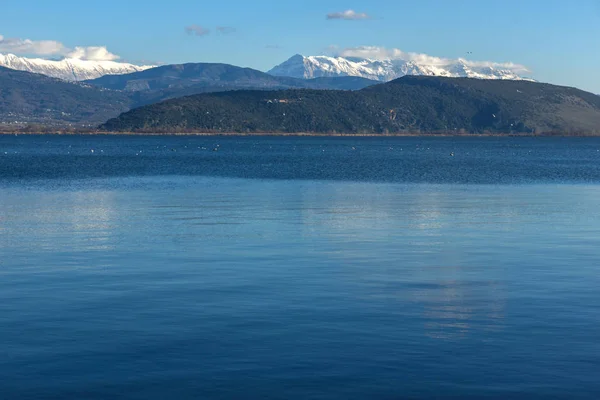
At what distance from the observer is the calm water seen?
14.5m

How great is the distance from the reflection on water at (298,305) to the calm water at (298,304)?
0.19 feet

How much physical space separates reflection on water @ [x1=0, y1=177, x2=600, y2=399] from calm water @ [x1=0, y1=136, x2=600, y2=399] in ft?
0.19

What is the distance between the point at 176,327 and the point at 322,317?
325 centimetres

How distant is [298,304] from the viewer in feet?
65.8

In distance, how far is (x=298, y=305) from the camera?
20.0 meters

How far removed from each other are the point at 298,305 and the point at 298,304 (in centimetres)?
11

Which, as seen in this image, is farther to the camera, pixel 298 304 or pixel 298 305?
pixel 298 304

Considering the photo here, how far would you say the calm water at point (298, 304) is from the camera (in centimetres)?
1448

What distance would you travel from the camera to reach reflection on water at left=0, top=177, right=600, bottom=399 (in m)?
14.6

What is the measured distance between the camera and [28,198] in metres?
51.3

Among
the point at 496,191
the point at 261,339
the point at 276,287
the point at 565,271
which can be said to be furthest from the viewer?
the point at 496,191

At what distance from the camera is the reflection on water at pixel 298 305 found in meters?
14.6

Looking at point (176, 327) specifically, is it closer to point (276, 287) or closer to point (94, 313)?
point (94, 313)

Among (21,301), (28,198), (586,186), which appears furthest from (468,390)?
(586,186)
